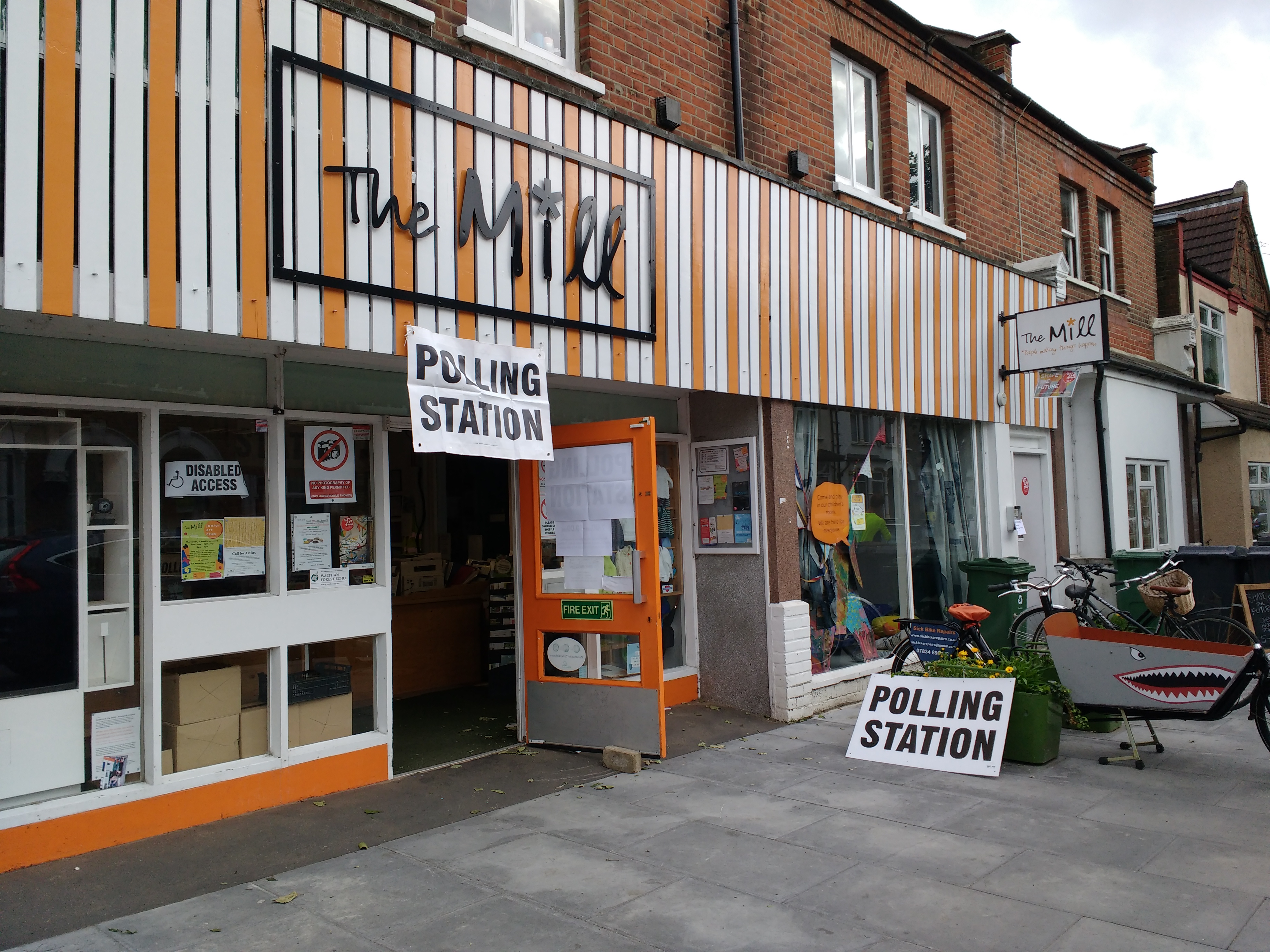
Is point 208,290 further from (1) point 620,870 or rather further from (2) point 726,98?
(2) point 726,98

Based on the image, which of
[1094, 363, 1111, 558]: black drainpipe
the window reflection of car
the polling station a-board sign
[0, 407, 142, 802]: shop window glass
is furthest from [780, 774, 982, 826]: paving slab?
[1094, 363, 1111, 558]: black drainpipe

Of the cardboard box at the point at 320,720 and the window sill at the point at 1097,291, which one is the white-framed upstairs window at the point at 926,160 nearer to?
the window sill at the point at 1097,291

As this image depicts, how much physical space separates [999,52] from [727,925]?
12830 millimetres

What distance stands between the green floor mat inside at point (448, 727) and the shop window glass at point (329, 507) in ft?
4.62

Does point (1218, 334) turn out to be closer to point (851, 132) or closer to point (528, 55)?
point (851, 132)

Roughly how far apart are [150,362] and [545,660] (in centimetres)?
335

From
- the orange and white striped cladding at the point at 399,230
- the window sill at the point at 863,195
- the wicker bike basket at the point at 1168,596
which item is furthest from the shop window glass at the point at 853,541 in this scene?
the wicker bike basket at the point at 1168,596

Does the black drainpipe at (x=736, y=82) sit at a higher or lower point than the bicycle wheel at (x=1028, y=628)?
higher

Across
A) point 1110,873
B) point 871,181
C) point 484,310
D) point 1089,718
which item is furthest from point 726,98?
point 1110,873

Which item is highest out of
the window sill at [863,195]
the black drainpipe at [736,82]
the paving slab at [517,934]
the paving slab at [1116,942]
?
the black drainpipe at [736,82]

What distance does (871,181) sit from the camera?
10445mm

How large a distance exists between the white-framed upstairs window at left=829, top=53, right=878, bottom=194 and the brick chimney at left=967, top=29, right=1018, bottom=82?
11.6ft

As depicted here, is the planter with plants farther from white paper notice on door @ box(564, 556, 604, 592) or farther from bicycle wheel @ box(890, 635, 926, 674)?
white paper notice on door @ box(564, 556, 604, 592)

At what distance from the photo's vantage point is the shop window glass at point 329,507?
231 inches
